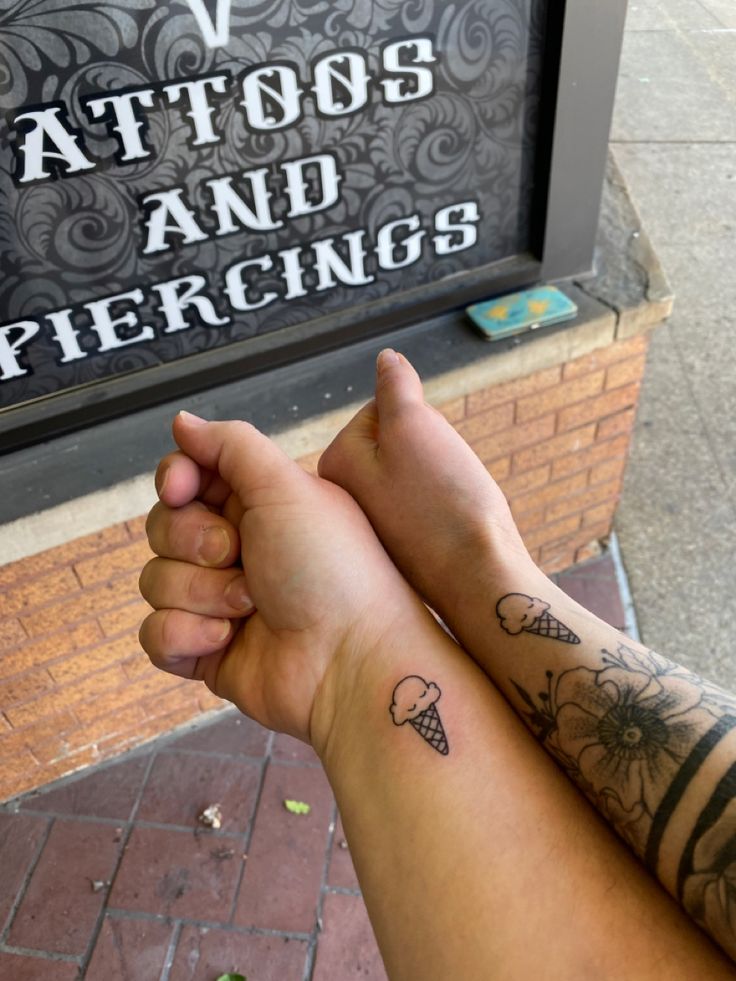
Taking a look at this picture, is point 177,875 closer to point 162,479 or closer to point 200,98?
point 162,479

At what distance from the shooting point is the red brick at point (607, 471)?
2.57 metres

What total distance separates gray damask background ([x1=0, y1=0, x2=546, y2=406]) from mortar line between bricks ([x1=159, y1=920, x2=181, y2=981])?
131cm

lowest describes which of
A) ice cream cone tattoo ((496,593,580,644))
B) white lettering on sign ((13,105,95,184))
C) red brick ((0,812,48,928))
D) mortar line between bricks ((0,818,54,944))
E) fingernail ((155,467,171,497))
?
red brick ((0,812,48,928))

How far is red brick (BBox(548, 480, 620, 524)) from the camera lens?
260 centimetres

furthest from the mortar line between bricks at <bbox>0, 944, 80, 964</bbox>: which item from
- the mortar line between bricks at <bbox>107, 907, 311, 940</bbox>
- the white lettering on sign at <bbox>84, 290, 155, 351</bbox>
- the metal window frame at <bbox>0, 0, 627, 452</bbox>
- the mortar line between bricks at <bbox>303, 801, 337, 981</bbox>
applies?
the white lettering on sign at <bbox>84, 290, 155, 351</bbox>

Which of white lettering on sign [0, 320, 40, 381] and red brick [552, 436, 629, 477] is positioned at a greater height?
white lettering on sign [0, 320, 40, 381]

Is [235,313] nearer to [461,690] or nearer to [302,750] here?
[461,690]

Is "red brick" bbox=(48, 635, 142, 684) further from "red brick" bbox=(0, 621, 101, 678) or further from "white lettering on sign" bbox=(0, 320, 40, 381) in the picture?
"white lettering on sign" bbox=(0, 320, 40, 381)

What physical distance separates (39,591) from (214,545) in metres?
0.73

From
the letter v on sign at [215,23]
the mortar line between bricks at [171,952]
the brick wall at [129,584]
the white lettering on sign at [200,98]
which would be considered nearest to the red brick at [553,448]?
the brick wall at [129,584]

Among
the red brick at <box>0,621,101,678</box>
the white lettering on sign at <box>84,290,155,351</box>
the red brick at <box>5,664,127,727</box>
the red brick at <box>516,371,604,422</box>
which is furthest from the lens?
the red brick at <box>516,371,604,422</box>

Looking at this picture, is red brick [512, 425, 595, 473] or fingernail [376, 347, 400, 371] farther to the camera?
red brick [512, 425, 595, 473]

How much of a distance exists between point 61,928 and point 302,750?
73 centimetres

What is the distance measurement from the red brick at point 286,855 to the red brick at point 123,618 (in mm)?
585
